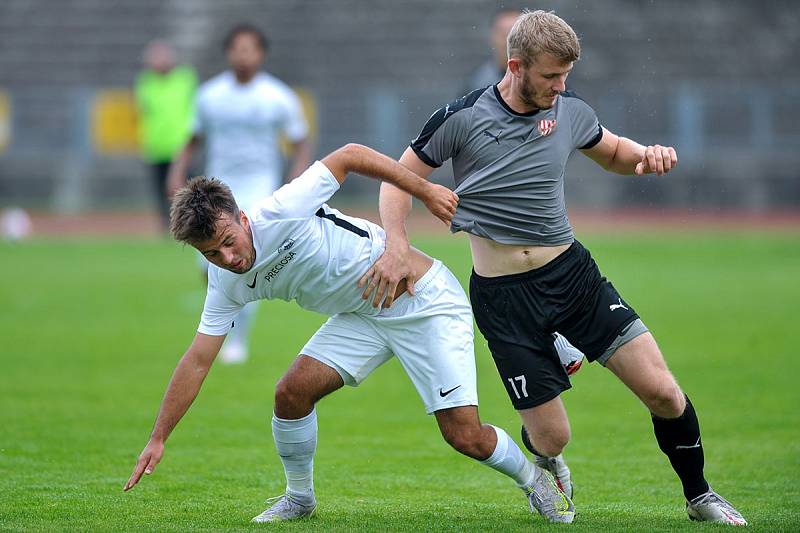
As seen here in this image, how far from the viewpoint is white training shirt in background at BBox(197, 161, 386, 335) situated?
512cm

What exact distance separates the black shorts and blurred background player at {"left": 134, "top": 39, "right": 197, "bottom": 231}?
14.6 m

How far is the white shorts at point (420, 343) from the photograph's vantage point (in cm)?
533

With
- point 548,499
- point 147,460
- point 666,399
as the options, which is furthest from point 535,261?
point 147,460

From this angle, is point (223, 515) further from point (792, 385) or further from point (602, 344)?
point (792, 385)

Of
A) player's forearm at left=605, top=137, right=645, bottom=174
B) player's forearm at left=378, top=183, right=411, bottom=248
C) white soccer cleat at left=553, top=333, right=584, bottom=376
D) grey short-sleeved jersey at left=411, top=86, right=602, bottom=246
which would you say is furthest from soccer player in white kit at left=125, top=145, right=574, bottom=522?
player's forearm at left=605, top=137, right=645, bottom=174

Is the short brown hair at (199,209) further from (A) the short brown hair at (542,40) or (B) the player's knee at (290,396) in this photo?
(A) the short brown hair at (542,40)

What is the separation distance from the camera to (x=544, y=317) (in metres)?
5.38

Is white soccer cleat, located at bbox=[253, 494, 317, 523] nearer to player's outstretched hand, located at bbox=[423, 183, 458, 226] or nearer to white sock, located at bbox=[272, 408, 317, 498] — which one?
white sock, located at bbox=[272, 408, 317, 498]

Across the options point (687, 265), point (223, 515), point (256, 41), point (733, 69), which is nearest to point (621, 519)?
point (223, 515)

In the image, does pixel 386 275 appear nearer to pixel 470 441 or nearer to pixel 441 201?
pixel 441 201

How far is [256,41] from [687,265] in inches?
361

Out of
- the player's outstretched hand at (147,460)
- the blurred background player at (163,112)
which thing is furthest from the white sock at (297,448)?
the blurred background player at (163,112)

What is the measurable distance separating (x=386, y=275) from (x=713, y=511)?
1.74 metres

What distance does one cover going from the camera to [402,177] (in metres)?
5.13
